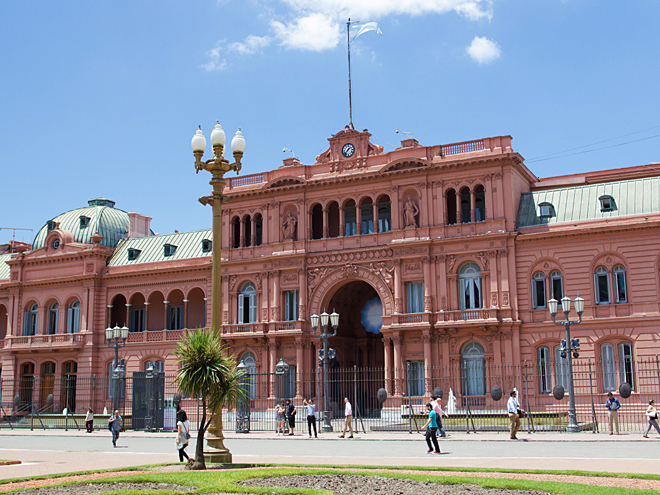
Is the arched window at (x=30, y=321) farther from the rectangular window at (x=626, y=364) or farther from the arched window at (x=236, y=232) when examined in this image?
the rectangular window at (x=626, y=364)

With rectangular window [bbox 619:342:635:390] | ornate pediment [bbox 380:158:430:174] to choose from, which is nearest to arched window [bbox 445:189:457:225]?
ornate pediment [bbox 380:158:430:174]

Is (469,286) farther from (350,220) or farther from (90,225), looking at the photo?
(90,225)

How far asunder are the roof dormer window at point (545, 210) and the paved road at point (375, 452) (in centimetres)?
1783

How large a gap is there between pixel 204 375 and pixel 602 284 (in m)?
30.0

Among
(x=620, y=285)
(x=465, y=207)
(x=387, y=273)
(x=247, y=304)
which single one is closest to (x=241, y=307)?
(x=247, y=304)

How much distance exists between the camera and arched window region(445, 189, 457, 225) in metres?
46.7

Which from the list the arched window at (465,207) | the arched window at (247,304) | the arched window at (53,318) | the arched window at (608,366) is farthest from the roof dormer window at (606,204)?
the arched window at (53,318)

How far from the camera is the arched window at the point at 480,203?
1796 inches

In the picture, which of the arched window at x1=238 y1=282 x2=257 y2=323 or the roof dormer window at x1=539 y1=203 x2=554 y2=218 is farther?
the arched window at x1=238 y1=282 x2=257 y2=323

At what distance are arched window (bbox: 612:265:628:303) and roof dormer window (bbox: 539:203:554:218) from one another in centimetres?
533

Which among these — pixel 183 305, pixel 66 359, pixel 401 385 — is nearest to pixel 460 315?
pixel 401 385

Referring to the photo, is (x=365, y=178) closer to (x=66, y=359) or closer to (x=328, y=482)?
(x=66, y=359)

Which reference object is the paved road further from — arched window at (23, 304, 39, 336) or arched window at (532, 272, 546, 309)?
arched window at (23, 304, 39, 336)

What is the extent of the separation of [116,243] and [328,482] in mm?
50905
